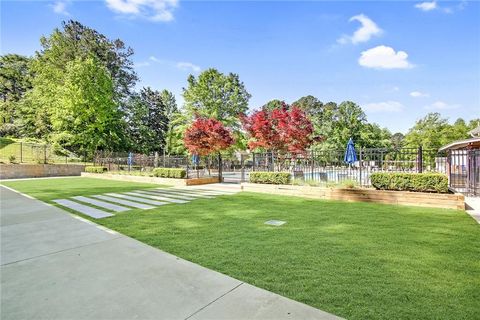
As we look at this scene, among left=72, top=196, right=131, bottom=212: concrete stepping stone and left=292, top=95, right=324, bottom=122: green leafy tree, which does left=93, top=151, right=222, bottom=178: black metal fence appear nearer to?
left=72, top=196, right=131, bottom=212: concrete stepping stone

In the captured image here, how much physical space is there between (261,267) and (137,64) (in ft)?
127

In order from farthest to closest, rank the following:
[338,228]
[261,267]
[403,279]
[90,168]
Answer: [90,168], [338,228], [261,267], [403,279]

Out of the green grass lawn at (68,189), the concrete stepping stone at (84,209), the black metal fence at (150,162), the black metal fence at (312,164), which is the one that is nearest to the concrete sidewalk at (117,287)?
the concrete stepping stone at (84,209)

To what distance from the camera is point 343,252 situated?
12.0 feet

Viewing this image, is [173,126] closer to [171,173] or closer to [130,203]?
[171,173]

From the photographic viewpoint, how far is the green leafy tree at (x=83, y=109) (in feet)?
81.8

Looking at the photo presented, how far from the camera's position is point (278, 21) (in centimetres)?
1199

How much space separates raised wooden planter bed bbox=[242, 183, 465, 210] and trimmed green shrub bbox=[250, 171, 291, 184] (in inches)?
16.1

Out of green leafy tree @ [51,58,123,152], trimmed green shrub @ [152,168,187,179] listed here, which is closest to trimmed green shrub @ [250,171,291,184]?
trimmed green shrub @ [152,168,187,179]

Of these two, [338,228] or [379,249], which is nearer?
[379,249]

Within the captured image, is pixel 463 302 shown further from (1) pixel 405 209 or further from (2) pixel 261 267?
(1) pixel 405 209

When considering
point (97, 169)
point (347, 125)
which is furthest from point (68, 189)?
point (347, 125)

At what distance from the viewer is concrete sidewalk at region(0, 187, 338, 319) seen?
228 centimetres

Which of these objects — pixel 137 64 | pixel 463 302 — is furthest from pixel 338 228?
pixel 137 64
